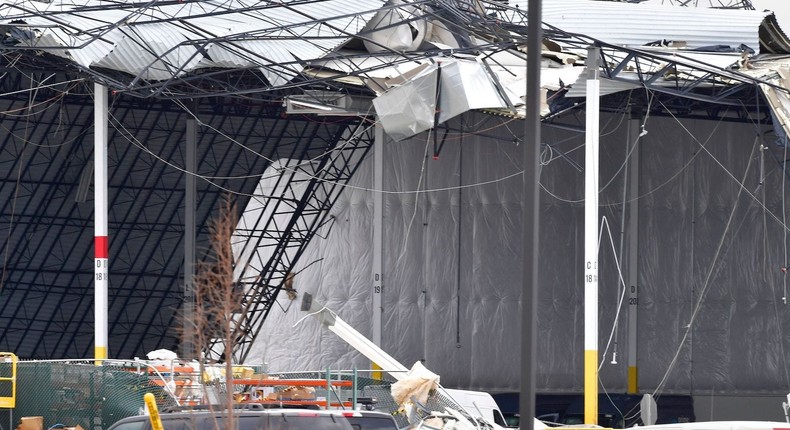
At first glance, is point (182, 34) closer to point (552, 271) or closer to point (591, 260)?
point (591, 260)

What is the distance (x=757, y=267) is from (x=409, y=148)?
12262 mm

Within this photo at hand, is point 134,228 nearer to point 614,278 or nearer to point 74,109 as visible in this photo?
point 74,109

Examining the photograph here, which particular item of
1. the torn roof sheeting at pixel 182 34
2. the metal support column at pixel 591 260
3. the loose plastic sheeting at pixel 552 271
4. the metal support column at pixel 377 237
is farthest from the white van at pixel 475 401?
the loose plastic sheeting at pixel 552 271

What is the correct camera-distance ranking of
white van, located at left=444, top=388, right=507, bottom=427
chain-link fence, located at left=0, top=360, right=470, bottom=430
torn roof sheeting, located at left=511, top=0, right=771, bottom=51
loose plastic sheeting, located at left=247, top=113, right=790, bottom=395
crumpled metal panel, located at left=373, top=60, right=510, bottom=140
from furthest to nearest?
loose plastic sheeting, located at left=247, top=113, right=790, bottom=395, torn roof sheeting, located at left=511, top=0, right=771, bottom=51, crumpled metal panel, located at left=373, top=60, right=510, bottom=140, white van, located at left=444, top=388, right=507, bottom=427, chain-link fence, located at left=0, top=360, right=470, bottom=430

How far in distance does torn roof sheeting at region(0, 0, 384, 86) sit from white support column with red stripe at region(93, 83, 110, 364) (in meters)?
1.35

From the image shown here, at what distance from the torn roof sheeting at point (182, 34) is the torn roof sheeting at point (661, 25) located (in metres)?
5.15

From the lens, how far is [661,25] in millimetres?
31562

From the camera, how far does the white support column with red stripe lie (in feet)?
99.8

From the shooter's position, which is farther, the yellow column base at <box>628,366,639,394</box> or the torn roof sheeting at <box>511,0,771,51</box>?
the yellow column base at <box>628,366,639,394</box>

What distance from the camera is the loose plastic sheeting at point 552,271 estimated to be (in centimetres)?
4262

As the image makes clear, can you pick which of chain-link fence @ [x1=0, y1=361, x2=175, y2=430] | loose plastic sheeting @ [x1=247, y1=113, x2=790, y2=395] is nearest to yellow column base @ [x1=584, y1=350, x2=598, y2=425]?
chain-link fence @ [x1=0, y1=361, x2=175, y2=430]

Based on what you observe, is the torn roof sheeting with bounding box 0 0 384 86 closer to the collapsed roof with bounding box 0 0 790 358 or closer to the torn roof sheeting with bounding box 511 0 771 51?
the collapsed roof with bounding box 0 0 790 358

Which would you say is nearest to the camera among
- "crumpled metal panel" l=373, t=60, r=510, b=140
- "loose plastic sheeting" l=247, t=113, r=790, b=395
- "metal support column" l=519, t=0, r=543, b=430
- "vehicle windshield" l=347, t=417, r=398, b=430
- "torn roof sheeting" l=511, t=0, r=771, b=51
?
"metal support column" l=519, t=0, r=543, b=430

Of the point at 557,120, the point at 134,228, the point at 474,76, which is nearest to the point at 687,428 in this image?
the point at 474,76
